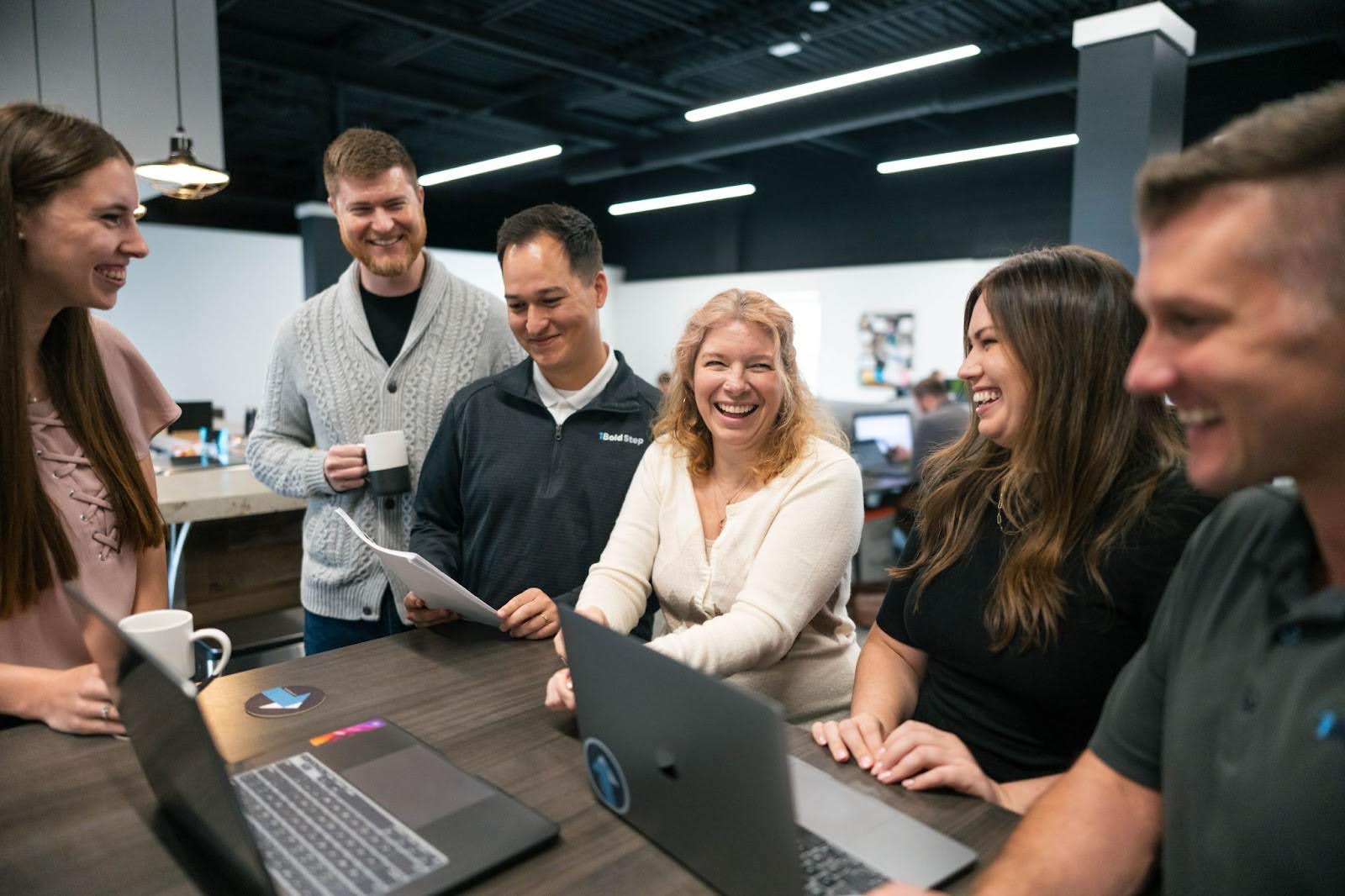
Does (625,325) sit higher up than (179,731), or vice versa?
(625,325)

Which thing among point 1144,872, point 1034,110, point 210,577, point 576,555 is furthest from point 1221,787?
point 1034,110

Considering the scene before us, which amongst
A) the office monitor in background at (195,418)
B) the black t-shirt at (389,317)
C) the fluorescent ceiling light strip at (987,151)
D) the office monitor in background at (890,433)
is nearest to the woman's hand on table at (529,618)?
the black t-shirt at (389,317)

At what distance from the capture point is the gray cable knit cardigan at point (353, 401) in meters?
2.15

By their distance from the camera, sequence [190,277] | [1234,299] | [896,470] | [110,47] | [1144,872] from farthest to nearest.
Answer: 1. [190,277]
2. [896,470]
3. [110,47]
4. [1144,872]
5. [1234,299]

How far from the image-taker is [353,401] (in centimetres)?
219

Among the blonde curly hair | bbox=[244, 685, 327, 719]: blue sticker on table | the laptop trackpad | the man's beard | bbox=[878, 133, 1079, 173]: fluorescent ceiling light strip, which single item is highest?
bbox=[878, 133, 1079, 173]: fluorescent ceiling light strip

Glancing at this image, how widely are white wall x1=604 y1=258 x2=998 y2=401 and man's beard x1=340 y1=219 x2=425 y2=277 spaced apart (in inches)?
266

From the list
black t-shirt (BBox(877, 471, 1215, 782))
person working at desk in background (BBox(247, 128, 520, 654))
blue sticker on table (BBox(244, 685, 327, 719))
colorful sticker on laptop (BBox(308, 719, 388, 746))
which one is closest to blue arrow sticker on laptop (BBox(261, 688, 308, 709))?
blue sticker on table (BBox(244, 685, 327, 719))

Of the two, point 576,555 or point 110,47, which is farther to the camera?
point 110,47

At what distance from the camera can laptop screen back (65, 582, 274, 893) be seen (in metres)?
0.75

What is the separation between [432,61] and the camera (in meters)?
7.95

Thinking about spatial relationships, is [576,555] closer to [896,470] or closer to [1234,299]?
[1234,299]

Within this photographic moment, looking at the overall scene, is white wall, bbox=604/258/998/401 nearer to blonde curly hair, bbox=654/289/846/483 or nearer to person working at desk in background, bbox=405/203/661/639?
person working at desk in background, bbox=405/203/661/639

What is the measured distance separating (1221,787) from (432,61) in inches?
338
